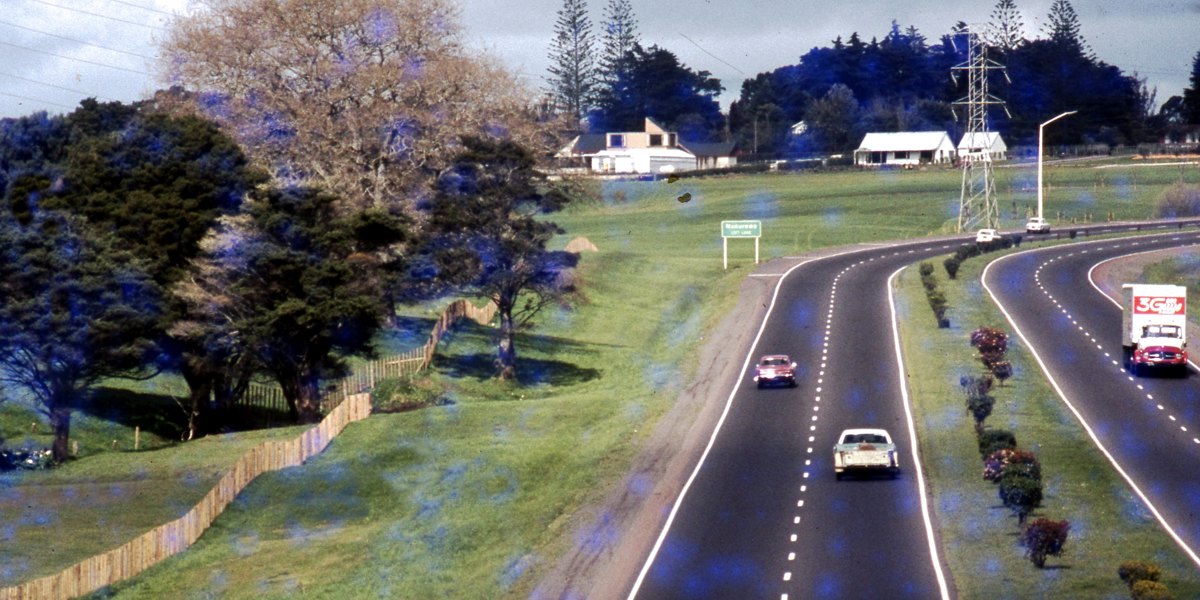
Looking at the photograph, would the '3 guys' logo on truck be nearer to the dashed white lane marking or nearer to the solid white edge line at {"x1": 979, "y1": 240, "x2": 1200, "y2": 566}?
the dashed white lane marking

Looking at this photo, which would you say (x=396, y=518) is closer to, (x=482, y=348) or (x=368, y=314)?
(x=368, y=314)

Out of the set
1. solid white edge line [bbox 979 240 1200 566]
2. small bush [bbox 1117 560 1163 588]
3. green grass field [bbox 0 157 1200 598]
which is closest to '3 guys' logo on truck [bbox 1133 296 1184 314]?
solid white edge line [bbox 979 240 1200 566]

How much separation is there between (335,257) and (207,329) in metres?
6.15

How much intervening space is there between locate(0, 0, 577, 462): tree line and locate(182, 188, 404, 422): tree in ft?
0.31

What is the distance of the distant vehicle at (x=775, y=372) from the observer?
192 ft

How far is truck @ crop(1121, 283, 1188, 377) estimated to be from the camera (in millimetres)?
59156

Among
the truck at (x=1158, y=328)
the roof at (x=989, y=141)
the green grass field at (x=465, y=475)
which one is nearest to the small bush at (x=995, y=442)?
the green grass field at (x=465, y=475)

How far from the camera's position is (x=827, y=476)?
43.2 metres

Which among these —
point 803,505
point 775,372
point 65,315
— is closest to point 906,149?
point 775,372

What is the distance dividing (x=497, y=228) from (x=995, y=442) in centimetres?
3171

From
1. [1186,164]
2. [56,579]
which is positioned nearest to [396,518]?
[56,579]

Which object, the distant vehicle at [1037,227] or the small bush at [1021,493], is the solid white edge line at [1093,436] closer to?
the small bush at [1021,493]

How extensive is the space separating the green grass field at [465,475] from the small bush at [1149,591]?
4.13 m

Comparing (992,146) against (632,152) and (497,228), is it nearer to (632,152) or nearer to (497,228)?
(632,152)
